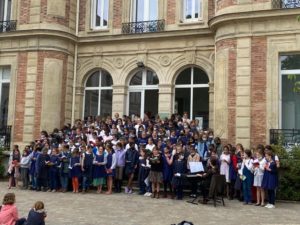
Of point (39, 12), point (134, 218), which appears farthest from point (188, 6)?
point (134, 218)

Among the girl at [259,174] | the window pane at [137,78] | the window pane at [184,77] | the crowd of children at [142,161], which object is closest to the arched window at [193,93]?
the window pane at [184,77]

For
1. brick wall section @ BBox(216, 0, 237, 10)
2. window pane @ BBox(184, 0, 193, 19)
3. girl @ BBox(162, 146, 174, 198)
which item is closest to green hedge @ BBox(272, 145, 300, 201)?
girl @ BBox(162, 146, 174, 198)

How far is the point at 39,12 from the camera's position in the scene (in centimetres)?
1881

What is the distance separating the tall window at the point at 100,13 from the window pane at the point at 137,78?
2.71 meters

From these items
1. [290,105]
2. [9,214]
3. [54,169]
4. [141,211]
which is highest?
[290,105]

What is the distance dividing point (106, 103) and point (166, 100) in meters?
2.97

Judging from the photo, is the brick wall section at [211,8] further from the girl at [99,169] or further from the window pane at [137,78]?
the girl at [99,169]

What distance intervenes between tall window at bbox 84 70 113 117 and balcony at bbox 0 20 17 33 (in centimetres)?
399

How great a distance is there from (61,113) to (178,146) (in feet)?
24.2

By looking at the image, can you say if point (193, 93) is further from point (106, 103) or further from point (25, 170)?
point (25, 170)

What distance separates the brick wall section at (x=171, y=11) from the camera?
18625 mm

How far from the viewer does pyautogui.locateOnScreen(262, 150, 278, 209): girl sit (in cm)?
1218

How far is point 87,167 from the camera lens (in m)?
14.4

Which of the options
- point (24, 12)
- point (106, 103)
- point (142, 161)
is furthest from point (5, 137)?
point (142, 161)
